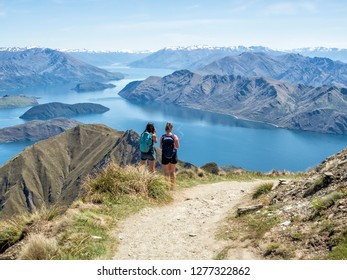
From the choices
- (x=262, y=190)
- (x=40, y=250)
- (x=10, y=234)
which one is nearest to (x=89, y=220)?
(x=10, y=234)

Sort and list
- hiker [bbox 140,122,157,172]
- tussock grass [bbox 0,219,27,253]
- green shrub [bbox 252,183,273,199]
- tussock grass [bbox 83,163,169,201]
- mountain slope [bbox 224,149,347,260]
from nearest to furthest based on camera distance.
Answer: mountain slope [bbox 224,149,347,260] < tussock grass [bbox 0,219,27,253] < tussock grass [bbox 83,163,169,201] < green shrub [bbox 252,183,273,199] < hiker [bbox 140,122,157,172]

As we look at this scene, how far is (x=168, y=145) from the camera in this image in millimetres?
21625

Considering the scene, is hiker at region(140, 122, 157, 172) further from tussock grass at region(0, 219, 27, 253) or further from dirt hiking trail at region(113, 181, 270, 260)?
tussock grass at region(0, 219, 27, 253)

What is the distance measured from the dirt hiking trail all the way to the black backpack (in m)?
2.54

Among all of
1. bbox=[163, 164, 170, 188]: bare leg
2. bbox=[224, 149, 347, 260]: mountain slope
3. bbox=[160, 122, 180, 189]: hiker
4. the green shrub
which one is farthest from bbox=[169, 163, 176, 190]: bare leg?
bbox=[224, 149, 347, 260]: mountain slope

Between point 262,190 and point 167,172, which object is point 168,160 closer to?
point 167,172

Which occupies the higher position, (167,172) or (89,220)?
(167,172)

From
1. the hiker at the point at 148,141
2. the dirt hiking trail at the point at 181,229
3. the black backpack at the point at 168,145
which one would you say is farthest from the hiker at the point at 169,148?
the dirt hiking trail at the point at 181,229

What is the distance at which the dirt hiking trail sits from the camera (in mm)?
12758

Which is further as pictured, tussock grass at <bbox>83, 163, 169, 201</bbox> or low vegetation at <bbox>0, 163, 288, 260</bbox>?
tussock grass at <bbox>83, 163, 169, 201</bbox>

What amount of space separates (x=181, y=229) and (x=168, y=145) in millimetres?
7063

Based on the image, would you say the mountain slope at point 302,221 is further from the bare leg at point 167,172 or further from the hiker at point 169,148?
the bare leg at point 167,172
